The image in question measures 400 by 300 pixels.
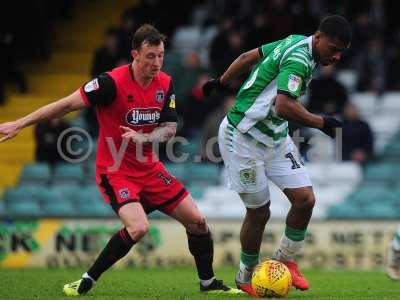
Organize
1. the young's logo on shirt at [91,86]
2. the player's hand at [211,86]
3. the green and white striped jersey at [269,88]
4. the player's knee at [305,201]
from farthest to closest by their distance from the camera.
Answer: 1. the player's hand at [211,86]
2. the player's knee at [305,201]
3. the young's logo on shirt at [91,86]
4. the green and white striped jersey at [269,88]

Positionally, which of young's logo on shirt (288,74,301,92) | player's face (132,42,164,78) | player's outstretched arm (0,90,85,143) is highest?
player's face (132,42,164,78)

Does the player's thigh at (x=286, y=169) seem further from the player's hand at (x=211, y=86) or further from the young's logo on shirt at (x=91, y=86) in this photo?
the young's logo on shirt at (x=91, y=86)

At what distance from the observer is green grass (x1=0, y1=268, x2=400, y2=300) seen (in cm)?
944

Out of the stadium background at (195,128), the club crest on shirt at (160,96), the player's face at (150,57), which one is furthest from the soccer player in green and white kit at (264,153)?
the stadium background at (195,128)

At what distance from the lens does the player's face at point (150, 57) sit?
916cm

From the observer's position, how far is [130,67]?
31.0ft

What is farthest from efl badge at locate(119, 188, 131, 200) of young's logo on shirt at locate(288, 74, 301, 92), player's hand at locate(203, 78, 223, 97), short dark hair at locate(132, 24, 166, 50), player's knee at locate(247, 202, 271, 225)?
young's logo on shirt at locate(288, 74, 301, 92)

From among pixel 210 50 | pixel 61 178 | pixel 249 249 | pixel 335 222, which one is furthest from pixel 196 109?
pixel 249 249

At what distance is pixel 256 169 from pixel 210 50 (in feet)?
27.8

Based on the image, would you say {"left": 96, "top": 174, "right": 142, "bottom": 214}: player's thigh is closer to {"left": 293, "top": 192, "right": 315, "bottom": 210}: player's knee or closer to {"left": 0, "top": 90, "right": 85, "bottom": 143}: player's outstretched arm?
{"left": 0, "top": 90, "right": 85, "bottom": 143}: player's outstretched arm

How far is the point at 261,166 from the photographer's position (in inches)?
374

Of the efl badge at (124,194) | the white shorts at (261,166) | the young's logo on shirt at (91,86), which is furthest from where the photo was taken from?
the white shorts at (261,166)

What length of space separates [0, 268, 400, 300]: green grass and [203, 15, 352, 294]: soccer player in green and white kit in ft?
1.82

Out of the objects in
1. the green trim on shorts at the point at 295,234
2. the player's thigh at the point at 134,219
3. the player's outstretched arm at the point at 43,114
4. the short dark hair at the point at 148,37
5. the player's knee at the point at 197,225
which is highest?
the short dark hair at the point at 148,37
